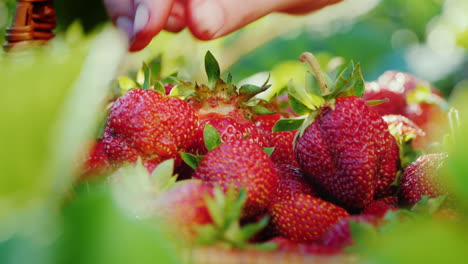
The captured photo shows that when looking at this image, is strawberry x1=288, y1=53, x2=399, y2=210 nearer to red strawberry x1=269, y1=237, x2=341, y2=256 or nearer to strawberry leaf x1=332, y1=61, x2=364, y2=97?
strawberry leaf x1=332, y1=61, x2=364, y2=97

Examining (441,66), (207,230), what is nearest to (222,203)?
(207,230)

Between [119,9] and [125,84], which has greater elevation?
[119,9]

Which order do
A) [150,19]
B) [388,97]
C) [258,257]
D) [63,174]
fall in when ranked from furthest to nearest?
[388,97]
[150,19]
[258,257]
[63,174]

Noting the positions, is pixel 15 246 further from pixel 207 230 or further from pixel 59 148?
pixel 207 230

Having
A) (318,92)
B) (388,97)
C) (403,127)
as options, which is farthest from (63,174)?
(388,97)

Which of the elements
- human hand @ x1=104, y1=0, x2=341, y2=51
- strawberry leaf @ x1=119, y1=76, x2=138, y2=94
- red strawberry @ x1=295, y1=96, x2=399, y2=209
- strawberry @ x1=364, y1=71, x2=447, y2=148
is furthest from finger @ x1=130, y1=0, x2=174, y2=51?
strawberry @ x1=364, y1=71, x2=447, y2=148

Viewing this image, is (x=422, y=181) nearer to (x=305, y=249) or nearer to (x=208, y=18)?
(x=305, y=249)

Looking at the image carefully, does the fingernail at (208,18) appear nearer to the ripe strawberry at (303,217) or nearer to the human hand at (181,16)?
the human hand at (181,16)

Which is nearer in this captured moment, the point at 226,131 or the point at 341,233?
the point at 341,233
